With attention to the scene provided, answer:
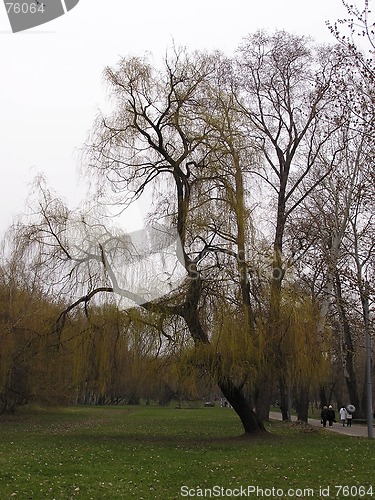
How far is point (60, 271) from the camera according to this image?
17.4 meters

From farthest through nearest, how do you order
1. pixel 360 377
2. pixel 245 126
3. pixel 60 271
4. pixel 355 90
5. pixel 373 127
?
pixel 360 377, pixel 245 126, pixel 60 271, pixel 355 90, pixel 373 127

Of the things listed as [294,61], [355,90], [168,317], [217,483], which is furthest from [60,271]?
[294,61]

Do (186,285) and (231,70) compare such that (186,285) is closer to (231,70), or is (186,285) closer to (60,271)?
(60,271)

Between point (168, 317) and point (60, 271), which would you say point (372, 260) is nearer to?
point (168, 317)

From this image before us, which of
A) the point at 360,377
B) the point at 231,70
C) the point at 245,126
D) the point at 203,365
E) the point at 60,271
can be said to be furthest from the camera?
the point at 360,377

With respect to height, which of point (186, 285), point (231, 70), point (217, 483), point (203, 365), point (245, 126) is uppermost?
point (231, 70)

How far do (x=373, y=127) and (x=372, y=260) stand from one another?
11.4m

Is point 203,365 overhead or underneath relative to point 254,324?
underneath

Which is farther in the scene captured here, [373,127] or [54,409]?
[54,409]

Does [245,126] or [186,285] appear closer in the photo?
[186,285]

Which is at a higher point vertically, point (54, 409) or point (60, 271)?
point (60, 271)

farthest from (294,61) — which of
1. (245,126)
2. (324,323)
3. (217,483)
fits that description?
(217,483)

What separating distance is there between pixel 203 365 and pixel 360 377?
3522cm

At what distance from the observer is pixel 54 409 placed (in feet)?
119
